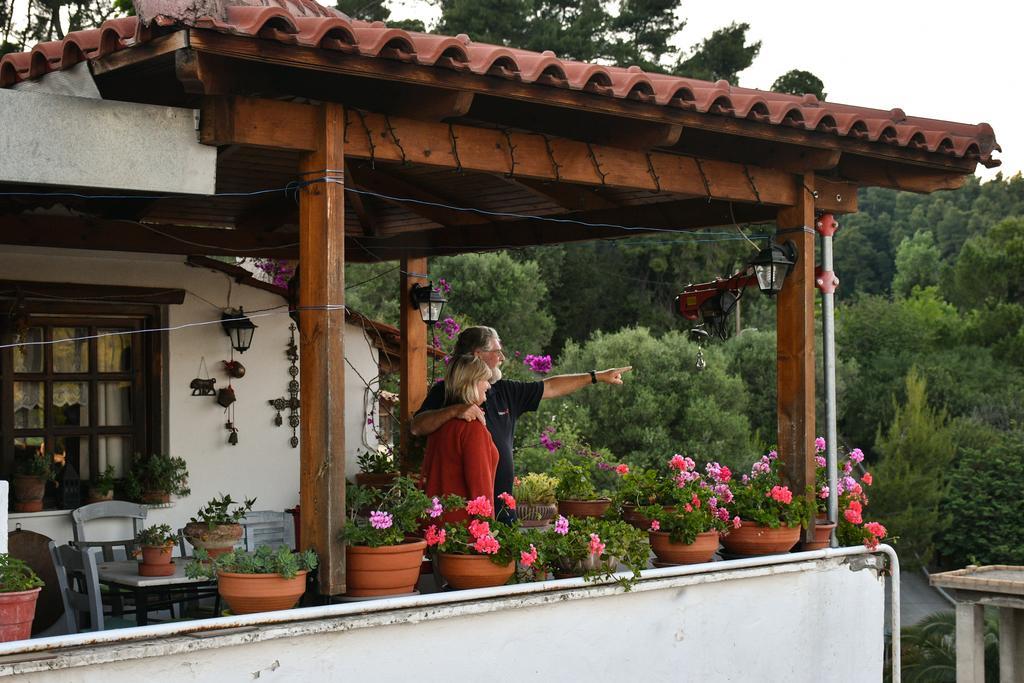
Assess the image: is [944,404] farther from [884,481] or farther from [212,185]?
[212,185]

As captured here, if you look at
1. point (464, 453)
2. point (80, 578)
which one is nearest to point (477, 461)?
point (464, 453)

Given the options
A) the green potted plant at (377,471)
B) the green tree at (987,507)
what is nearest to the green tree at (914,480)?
the green tree at (987,507)

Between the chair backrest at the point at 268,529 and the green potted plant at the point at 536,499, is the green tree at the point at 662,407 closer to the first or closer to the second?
the chair backrest at the point at 268,529

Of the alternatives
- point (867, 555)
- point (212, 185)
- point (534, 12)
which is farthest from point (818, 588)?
point (534, 12)

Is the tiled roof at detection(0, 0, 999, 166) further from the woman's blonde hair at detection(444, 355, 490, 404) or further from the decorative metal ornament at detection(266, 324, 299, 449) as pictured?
the decorative metal ornament at detection(266, 324, 299, 449)

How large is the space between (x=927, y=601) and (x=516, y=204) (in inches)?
851

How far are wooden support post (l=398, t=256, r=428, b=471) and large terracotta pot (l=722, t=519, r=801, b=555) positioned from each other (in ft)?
9.58

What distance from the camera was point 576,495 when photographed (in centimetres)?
708

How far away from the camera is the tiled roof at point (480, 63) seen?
394cm

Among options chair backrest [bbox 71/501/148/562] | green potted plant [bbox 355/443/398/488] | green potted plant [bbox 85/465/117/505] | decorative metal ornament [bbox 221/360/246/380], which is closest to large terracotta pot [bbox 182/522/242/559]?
chair backrest [bbox 71/501/148/562]

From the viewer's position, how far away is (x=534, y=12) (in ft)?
97.8

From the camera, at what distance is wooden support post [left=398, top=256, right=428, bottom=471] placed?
821cm

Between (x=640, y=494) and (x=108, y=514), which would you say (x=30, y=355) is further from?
(x=640, y=494)

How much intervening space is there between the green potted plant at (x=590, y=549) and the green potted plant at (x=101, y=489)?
4137 millimetres
